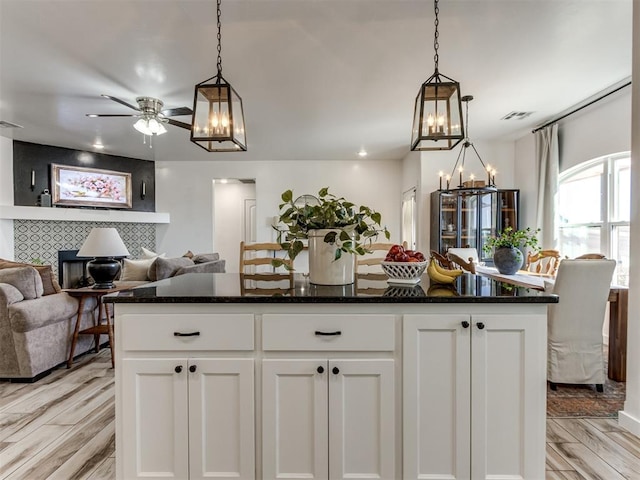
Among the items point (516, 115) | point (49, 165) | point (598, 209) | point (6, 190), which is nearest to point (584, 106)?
point (516, 115)

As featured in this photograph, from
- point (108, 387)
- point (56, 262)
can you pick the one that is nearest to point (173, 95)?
point (108, 387)

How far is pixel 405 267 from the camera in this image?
1.77 meters

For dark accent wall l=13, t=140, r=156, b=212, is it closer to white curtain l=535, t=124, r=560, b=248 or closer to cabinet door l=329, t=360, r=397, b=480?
cabinet door l=329, t=360, r=397, b=480

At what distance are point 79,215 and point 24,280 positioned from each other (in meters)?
3.34

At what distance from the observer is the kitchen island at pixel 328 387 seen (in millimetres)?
1459

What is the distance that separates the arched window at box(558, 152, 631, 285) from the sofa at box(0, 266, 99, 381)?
214 inches

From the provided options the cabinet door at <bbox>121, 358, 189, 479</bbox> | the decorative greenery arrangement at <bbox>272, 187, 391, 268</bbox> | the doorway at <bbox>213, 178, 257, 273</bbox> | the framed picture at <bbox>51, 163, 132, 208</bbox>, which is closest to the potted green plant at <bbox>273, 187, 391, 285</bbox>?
the decorative greenery arrangement at <bbox>272, 187, 391, 268</bbox>

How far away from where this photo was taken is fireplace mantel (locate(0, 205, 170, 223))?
5188 mm

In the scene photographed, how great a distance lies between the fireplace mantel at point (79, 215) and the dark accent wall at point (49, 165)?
0.30 m

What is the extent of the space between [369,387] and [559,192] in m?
4.42

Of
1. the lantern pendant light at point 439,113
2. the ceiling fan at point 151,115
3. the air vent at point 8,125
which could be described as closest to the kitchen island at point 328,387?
the lantern pendant light at point 439,113

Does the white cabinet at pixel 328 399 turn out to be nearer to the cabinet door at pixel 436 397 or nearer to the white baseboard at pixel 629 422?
the cabinet door at pixel 436 397

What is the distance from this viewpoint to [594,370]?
2.60m

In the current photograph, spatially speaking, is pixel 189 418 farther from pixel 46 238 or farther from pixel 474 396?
pixel 46 238
